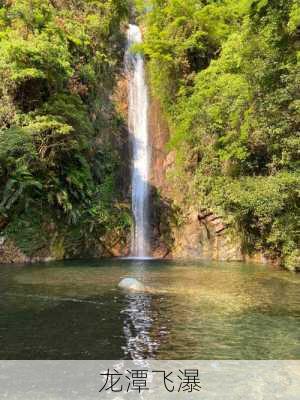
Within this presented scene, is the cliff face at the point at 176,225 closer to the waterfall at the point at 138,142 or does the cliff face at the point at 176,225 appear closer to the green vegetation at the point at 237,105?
the waterfall at the point at 138,142

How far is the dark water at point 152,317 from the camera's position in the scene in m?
5.94

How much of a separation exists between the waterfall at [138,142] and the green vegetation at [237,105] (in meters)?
1.04

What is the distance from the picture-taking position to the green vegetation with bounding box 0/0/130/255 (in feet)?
54.7

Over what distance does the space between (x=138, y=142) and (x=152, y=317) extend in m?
16.7

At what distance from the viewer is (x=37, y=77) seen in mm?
17578

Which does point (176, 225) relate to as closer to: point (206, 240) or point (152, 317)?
point (206, 240)

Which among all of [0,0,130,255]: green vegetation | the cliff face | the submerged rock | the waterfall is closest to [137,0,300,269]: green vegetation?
the cliff face

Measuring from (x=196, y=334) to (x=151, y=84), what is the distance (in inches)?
771

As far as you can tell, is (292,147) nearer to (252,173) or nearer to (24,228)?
(252,173)

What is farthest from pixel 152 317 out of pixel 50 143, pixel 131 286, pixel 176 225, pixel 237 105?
pixel 176 225

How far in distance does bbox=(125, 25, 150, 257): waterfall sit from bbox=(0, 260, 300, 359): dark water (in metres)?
8.31

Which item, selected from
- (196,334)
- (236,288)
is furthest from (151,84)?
(196,334)

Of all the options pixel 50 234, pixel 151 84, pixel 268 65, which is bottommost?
pixel 50 234

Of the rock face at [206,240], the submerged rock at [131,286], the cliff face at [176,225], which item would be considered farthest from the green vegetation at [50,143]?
the submerged rock at [131,286]
